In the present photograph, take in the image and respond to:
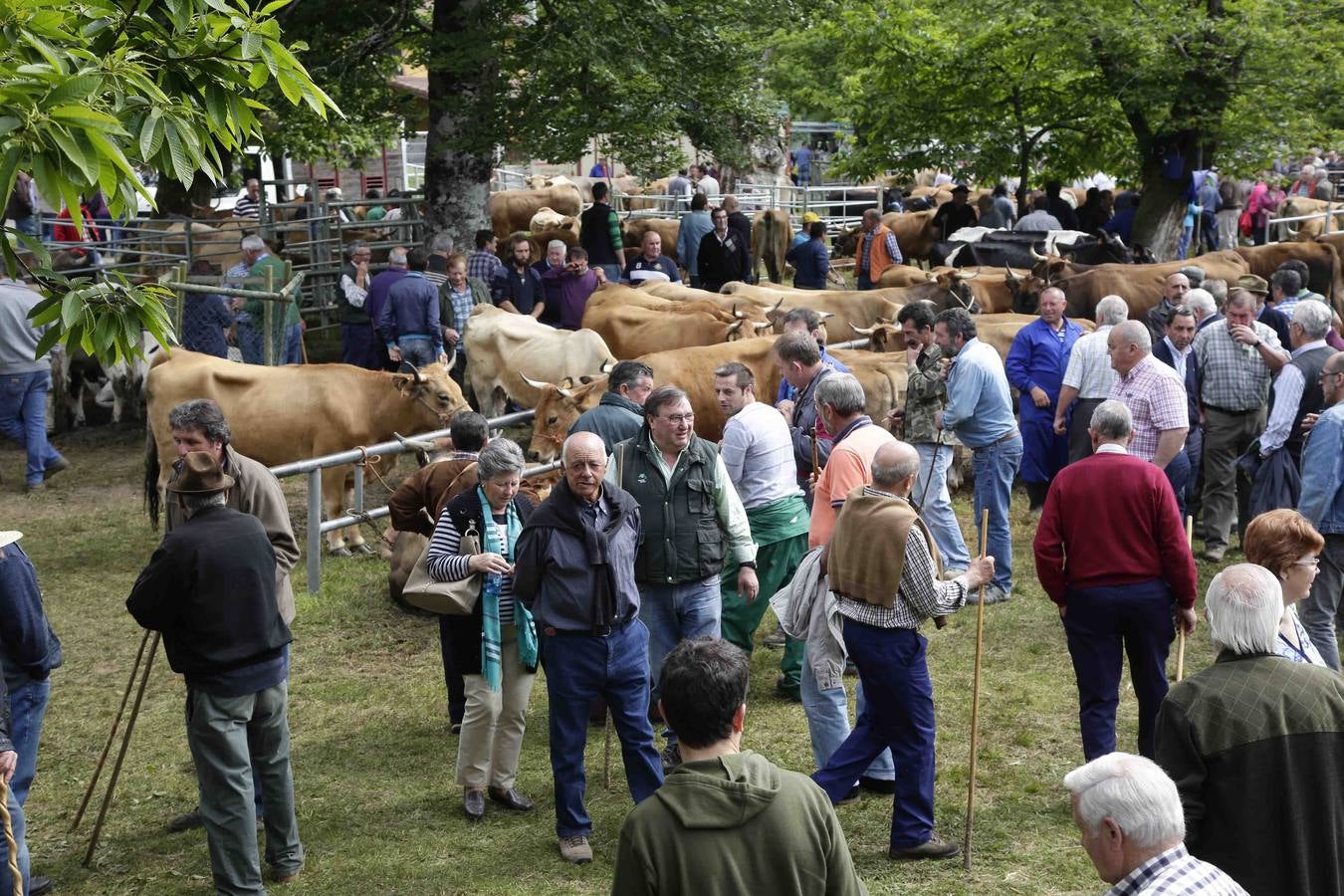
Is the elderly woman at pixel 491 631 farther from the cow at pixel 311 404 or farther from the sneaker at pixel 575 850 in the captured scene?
the cow at pixel 311 404

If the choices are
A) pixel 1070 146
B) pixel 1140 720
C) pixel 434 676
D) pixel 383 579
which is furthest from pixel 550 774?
pixel 1070 146

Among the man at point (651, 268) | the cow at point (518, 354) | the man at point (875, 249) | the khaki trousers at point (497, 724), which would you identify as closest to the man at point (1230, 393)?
the cow at point (518, 354)

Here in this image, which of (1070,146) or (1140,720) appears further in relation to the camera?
(1070,146)

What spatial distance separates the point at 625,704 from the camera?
20.5ft

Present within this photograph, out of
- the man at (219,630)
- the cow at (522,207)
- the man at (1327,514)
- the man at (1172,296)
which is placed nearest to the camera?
the man at (219,630)

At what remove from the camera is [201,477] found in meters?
5.82

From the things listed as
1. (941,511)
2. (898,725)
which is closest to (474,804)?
(898,725)

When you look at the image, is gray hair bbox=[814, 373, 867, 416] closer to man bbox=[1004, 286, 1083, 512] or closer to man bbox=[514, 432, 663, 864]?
man bbox=[514, 432, 663, 864]

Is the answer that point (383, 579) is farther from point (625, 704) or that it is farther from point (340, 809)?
point (625, 704)

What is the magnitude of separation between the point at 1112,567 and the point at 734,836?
336cm

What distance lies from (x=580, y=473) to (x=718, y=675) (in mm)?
2404

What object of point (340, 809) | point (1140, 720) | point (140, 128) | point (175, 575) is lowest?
point (340, 809)

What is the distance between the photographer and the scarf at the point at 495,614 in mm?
6629

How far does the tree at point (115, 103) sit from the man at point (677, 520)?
92.8 inches
